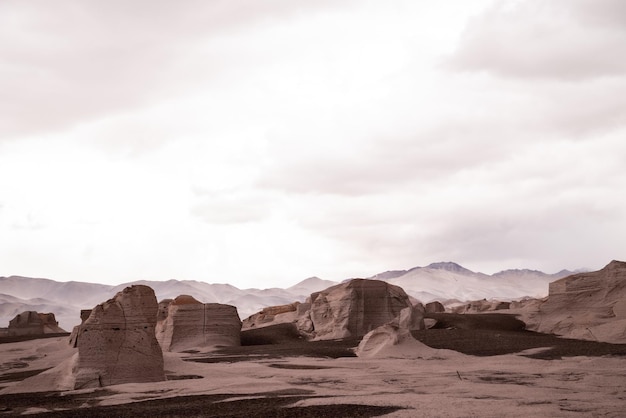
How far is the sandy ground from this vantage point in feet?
34.3

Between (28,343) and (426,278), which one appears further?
(426,278)

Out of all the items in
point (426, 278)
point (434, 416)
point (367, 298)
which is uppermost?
point (426, 278)

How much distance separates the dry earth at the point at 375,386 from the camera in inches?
413

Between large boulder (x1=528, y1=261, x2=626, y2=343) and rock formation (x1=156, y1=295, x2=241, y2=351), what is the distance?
547 inches

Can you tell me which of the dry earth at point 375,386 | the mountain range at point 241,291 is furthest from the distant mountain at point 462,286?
the dry earth at point 375,386

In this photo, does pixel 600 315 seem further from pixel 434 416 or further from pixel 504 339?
pixel 434 416

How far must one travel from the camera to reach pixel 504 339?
2441 centimetres

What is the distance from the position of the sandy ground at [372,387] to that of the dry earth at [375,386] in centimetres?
2

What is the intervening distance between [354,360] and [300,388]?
6.95m

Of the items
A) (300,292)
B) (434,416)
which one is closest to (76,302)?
(300,292)

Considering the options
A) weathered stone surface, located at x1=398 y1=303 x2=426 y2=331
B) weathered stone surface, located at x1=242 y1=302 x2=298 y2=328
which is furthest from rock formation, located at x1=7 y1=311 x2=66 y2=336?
weathered stone surface, located at x1=398 y1=303 x2=426 y2=331

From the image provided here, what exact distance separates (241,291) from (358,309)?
137 metres

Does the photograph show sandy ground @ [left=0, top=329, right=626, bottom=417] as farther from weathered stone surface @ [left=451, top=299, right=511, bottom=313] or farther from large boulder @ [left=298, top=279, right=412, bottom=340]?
weathered stone surface @ [left=451, top=299, right=511, bottom=313]

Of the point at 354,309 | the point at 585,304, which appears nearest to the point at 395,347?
the point at 354,309
